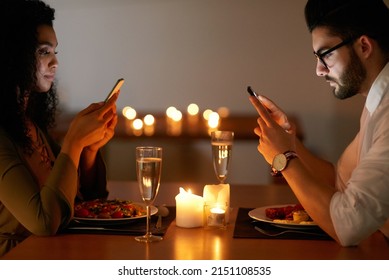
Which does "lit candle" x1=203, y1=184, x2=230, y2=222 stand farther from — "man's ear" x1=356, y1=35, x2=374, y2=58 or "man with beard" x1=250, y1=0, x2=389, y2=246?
"man's ear" x1=356, y1=35, x2=374, y2=58

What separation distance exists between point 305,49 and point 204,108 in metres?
0.86

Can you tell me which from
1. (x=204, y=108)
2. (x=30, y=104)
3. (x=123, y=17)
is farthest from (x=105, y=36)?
(x=30, y=104)

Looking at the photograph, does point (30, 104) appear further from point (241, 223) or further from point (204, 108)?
point (204, 108)

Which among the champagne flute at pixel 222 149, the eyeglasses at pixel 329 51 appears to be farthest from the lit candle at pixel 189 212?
the eyeglasses at pixel 329 51

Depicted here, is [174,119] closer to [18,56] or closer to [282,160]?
[18,56]

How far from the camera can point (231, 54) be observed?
4184 millimetres

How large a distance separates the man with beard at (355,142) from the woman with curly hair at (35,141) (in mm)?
472

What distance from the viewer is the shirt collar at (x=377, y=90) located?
4.96 feet

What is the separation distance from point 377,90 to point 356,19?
0.21 m

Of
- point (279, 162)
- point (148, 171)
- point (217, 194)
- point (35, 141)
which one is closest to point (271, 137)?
point (279, 162)

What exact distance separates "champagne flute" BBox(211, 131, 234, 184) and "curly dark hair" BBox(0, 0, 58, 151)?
50cm

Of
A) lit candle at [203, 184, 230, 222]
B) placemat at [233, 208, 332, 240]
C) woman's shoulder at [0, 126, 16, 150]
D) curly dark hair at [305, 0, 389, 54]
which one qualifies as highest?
curly dark hair at [305, 0, 389, 54]

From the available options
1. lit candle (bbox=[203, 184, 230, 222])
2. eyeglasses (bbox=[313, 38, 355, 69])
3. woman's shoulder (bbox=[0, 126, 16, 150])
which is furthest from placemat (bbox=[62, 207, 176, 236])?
eyeglasses (bbox=[313, 38, 355, 69])

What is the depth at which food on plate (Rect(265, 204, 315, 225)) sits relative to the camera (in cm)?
139
